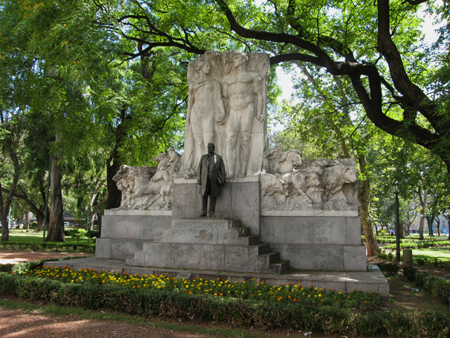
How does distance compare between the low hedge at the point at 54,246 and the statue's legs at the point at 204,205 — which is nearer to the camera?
the statue's legs at the point at 204,205

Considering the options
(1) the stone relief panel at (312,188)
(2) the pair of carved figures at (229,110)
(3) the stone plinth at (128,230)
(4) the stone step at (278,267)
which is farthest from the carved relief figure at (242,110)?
(4) the stone step at (278,267)

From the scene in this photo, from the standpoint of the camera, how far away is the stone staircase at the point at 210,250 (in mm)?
9281

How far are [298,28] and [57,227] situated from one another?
1929 centimetres

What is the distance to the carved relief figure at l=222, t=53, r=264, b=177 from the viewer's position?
11578 millimetres

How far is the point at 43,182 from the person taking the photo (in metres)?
28.6

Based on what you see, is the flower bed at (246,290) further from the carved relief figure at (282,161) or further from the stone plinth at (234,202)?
the carved relief figure at (282,161)

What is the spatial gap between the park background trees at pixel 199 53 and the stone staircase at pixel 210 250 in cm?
497

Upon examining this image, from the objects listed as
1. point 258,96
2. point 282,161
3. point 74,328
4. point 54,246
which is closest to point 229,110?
point 258,96

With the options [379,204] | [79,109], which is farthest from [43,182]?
[379,204]

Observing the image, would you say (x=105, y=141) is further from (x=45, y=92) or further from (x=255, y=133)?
(x=255, y=133)

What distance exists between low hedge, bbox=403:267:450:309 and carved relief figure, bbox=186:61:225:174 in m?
6.86

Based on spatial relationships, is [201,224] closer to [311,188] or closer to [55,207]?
[311,188]

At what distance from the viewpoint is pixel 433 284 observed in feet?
28.0

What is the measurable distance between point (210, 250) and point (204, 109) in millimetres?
4558
